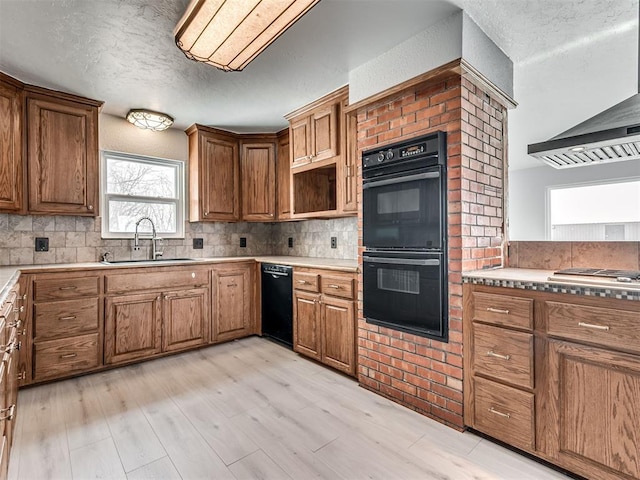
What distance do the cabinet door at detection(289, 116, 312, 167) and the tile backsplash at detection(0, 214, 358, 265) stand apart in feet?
2.49

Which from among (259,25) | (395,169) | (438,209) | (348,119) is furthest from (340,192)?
(259,25)

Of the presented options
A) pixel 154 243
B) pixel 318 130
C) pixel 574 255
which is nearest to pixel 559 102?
pixel 574 255

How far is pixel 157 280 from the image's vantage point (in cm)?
314

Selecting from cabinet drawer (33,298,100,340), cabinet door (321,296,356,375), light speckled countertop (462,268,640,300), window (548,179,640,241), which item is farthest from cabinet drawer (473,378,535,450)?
cabinet drawer (33,298,100,340)

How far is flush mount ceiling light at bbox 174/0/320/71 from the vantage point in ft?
5.35

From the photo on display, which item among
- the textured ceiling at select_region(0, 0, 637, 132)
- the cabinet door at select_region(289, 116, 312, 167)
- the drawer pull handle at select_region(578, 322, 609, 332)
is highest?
the textured ceiling at select_region(0, 0, 637, 132)

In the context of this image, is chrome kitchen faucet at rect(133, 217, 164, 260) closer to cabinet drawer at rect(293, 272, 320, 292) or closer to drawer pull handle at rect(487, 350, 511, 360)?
cabinet drawer at rect(293, 272, 320, 292)

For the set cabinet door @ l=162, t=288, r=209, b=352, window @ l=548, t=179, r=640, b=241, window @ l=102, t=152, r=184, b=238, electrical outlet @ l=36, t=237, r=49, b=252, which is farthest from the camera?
window @ l=102, t=152, r=184, b=238

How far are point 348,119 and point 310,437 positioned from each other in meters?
2.40

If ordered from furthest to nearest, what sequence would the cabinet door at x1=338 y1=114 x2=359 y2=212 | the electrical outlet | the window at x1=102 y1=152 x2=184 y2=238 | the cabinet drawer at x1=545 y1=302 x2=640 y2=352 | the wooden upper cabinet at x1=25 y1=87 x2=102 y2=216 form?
the window at x1=102 y1=152 x2=184 y2=238 < the electrical outlet < the cabinet door at x1=338 y1=114 x2=359 y2=212 < the wooden upper cabinet at x1=25 y1=87 x2=102 y2=216 < the cabinet drawer at x1=545 y1=302 x2=640 y2=352

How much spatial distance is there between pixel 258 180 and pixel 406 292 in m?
2.45

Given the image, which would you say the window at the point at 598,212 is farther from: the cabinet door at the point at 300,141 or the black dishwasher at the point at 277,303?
the black dishwasher at the point at 277,303

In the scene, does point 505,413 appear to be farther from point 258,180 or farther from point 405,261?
point 258,180

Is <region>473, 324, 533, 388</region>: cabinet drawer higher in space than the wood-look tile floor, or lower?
higher
